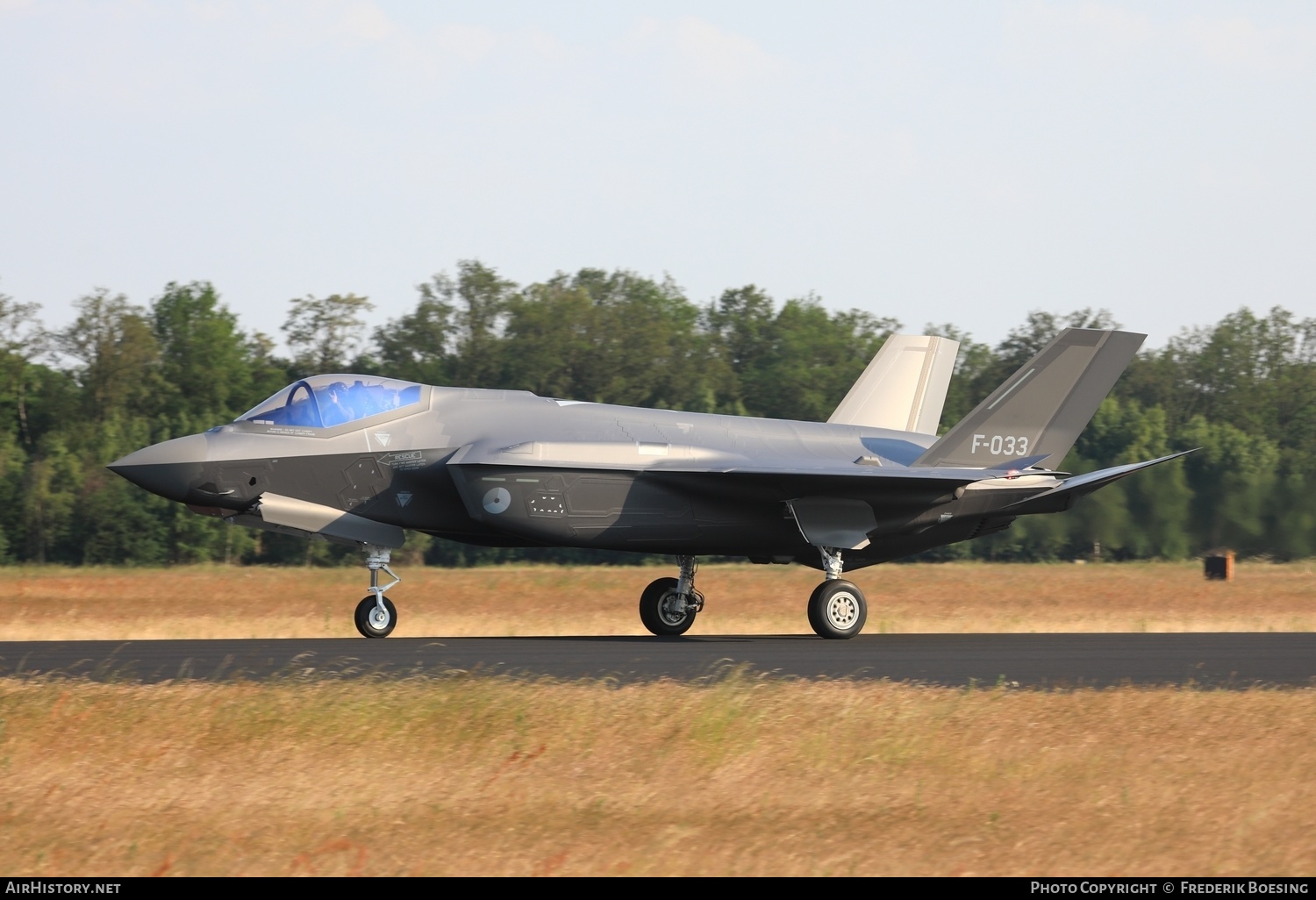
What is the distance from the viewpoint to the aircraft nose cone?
53.0 ft

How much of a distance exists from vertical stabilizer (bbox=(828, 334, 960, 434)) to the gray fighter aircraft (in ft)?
7.30

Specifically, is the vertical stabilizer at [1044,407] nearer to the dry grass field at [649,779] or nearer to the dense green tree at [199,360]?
the dry grass field at [649,779]

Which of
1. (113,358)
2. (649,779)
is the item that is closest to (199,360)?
(113,358)

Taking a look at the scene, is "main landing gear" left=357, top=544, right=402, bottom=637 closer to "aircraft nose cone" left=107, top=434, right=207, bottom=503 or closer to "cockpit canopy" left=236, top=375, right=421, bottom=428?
"cockpit canopy" left=236, top=375, right=421, bottom=428

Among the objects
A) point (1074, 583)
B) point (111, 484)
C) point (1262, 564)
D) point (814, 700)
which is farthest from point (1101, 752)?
point (111, 484)

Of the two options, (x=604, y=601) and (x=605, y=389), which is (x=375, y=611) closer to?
(x=604, y=601)

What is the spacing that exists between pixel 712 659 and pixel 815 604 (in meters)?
3.59

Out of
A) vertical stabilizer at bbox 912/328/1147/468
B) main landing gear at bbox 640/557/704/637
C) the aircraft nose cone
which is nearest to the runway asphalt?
main landing gear at bbox 640/557/704/637

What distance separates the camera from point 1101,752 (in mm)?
8508

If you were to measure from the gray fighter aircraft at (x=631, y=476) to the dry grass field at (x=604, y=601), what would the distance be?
2275mm

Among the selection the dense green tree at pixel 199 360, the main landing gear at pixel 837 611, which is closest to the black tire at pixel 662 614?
the main landing gear at pixel 837 611

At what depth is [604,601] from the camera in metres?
26.3

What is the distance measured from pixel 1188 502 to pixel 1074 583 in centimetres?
433

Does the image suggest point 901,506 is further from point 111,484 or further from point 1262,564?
point 111,484
